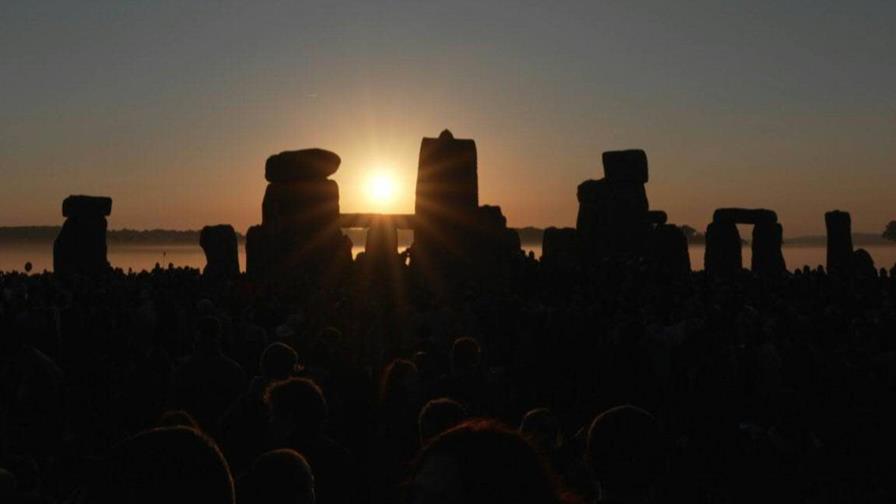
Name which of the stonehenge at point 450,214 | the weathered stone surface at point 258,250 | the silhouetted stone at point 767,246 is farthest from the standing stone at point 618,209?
the weathered stone surface at point 258,250

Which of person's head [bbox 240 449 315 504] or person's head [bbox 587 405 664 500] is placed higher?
person's head [bbox 587 405 664 500]

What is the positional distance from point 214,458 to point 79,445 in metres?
3.78

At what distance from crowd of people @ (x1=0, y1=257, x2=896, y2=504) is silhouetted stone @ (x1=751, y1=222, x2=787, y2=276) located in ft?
56.0

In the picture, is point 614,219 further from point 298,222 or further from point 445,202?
point 298,222

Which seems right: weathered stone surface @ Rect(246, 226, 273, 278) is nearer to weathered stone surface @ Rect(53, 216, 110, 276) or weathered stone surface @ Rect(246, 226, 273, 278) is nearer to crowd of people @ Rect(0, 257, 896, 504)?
weathered stone surface @ Rect(53, 216, 110, 276)

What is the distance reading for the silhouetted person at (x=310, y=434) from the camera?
4.49 metres

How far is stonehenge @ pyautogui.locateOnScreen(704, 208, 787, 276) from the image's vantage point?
33.6 meters

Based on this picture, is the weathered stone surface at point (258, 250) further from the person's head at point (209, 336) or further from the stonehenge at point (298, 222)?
the person's head at point (209, 336)

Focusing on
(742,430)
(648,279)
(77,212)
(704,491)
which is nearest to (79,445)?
(704,491)

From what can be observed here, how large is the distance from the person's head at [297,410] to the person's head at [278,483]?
34.7 inches

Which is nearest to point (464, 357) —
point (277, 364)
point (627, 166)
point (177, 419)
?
point (277, 364)

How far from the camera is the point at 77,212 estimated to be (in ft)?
106

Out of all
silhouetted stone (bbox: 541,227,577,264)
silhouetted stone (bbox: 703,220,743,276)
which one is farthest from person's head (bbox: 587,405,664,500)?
silhouetted stone (bbox: 703,220,743,276)

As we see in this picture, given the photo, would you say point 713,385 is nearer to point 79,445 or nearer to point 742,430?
point 742,430
